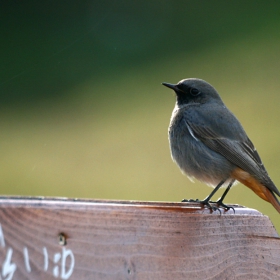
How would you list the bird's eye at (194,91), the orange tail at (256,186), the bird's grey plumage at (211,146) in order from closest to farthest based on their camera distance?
1. the orange tail at (256,186)
2. the bird's grey plumage at (211,146)
3. the bird's eye at (194,91)

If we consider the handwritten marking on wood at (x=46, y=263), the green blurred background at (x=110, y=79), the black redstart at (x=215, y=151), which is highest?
the green blurred background at (x=110, y=79)

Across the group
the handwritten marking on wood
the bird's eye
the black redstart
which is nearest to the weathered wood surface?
the handwritten marking on wood

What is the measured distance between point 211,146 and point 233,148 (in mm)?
192

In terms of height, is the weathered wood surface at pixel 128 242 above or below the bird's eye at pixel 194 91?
below

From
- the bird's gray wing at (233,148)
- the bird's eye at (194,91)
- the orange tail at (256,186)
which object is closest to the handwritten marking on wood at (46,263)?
the orange tail at (256,186)

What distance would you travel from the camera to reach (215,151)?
238 inches

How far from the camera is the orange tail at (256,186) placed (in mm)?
5555

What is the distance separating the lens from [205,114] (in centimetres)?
641

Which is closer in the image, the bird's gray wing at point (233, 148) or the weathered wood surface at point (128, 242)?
the weathered wood surface at point (128, 242)

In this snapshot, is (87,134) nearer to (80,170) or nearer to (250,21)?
(80,170)

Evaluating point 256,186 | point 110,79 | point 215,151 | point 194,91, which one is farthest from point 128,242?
point 110,79

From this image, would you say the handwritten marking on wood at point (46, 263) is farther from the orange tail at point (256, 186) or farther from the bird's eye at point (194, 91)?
the bird's eye at point (194, 91)

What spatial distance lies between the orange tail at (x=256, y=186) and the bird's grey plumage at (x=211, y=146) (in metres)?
0.04

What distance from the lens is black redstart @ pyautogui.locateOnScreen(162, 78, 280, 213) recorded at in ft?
19.1
